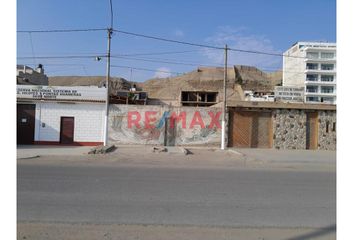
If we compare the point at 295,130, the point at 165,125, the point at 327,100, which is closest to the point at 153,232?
the point at 165,125

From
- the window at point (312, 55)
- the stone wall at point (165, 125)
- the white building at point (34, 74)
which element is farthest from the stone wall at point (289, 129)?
the window at point (312, 55)

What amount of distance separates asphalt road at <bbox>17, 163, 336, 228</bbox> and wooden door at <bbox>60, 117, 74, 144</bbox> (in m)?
13.8

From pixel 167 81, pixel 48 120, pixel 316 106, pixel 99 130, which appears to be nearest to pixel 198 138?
pixel 99 130

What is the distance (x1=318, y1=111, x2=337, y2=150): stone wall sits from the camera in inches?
969

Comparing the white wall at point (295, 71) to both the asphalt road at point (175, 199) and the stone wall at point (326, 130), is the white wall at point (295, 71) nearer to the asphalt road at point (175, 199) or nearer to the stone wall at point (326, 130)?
the stone wall at point (326, 130)

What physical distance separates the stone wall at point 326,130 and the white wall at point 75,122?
15933 millimetres

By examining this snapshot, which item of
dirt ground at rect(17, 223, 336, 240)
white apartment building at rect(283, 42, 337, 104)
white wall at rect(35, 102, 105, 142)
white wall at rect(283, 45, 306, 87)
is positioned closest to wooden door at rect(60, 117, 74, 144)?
white wall at rect(35, 102, 105, 142)

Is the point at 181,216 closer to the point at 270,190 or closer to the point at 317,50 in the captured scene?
the point at 270,190

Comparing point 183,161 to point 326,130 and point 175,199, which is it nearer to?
point 175,199

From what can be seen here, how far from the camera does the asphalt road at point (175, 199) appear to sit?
585cm

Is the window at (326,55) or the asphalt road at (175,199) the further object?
the window at (326,55)

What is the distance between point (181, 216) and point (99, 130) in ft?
63.7

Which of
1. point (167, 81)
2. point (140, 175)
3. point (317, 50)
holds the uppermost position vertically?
point (317, 50)

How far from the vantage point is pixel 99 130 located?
24562mm
